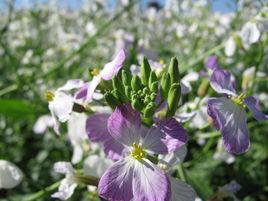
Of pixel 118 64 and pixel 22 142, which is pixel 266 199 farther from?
pixel 118 64

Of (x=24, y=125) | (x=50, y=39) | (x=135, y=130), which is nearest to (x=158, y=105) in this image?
(x=135, y=130)

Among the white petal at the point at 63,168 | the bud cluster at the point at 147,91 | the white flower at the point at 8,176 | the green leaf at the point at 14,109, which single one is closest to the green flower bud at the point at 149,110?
the bud cluster at the point at 147,91

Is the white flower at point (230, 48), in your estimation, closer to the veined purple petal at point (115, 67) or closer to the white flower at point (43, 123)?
the white flower at point (43, 123)

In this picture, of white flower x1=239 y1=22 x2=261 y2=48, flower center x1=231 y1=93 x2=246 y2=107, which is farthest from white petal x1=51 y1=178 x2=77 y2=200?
white flower x1=239 y1=22 x2=261 y2=48

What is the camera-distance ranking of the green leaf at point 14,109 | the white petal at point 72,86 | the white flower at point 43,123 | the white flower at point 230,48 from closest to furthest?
the white petal at point 72,86, the green leaf at point 14,109, the white flower at point 230,48, the white flower at point 43,123

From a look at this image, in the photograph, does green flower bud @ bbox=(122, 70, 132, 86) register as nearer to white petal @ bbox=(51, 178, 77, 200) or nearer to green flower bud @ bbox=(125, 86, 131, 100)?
green flower bud @ bbox=(125, 86, 131, 100)

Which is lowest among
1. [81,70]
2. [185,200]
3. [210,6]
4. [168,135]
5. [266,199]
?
[266,199]
